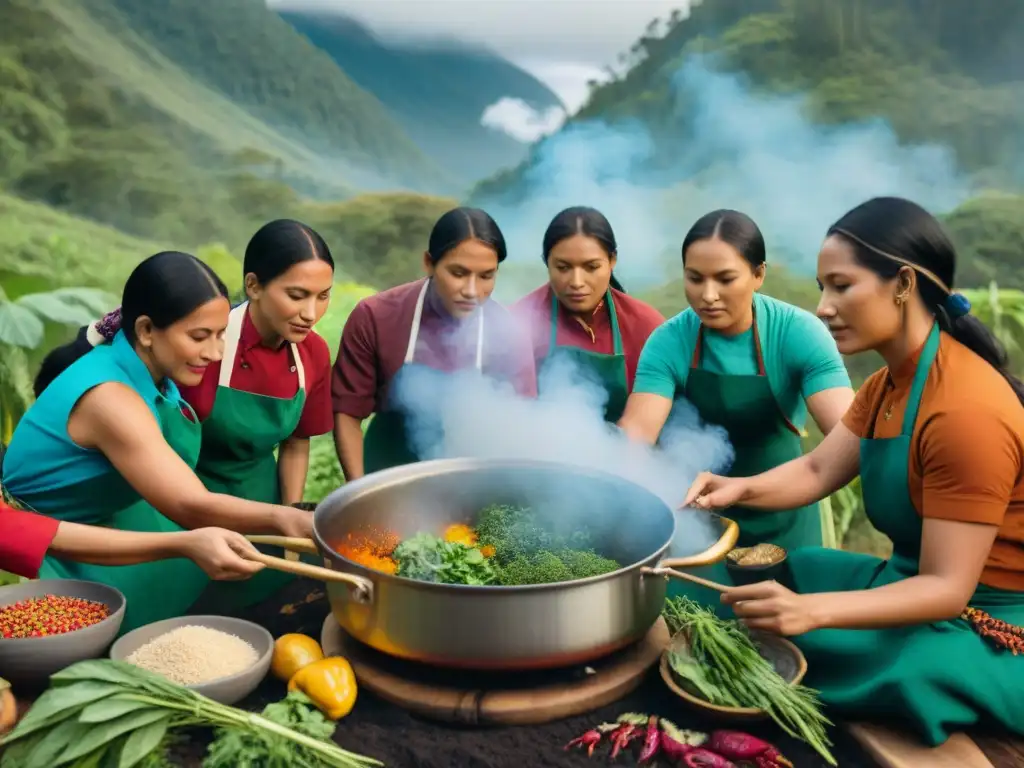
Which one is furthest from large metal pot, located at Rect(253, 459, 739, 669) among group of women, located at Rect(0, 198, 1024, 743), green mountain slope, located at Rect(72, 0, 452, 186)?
green mountain slope, located at Rect(72, 0, 452, 186)

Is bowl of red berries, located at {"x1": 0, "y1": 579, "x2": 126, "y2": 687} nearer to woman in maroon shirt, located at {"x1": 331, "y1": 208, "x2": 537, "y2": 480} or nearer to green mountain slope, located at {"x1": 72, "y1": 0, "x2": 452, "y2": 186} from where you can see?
woman in maroon shirt, located at {"x1": 331, "y1": 208, "x2": 537, "y2": 480}

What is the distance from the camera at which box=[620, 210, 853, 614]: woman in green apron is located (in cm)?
333

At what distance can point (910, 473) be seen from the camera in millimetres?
2164

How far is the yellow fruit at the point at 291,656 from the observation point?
7.34 ft

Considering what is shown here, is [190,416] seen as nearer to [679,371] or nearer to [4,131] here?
[679,371]

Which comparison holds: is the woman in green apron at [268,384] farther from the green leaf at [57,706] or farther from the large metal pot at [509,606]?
the green leaf at [57,706]

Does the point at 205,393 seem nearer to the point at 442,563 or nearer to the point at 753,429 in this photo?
the point at 442,563

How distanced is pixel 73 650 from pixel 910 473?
216 centimetres

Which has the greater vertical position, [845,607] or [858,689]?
[845,607]

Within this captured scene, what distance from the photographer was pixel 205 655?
2152 millimetres

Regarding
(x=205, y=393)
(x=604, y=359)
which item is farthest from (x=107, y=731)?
(x=604, y=359)

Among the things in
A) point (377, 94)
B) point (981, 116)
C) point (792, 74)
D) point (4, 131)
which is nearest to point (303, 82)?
point (377, 94)

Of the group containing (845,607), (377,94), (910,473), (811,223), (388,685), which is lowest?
(388,685)

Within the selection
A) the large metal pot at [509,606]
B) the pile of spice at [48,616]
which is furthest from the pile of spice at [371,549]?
the pile of spice at [48,616]
